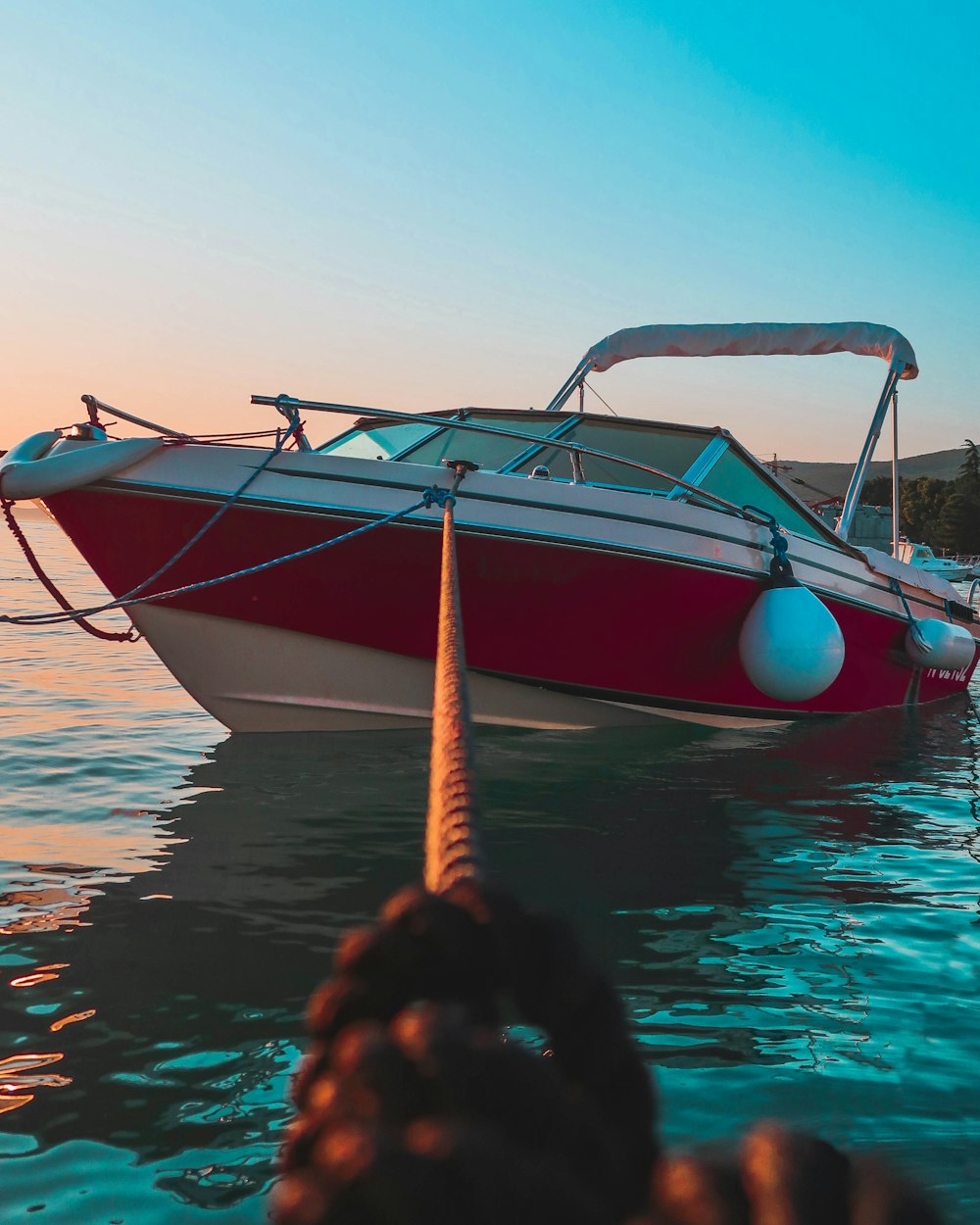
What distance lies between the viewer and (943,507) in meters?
106

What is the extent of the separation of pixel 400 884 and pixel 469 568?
2.88 metres

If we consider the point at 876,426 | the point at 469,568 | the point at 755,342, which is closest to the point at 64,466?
the point at 469,568

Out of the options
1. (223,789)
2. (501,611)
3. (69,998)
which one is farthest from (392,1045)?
(501,611)

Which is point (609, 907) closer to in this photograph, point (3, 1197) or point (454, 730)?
point (3, 1197)

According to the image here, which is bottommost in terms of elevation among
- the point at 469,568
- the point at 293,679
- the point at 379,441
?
the point at 293,679

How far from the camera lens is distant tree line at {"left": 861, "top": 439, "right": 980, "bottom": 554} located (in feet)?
330

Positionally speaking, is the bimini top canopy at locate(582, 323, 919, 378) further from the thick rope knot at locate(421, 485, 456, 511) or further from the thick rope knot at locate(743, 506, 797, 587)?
the thick rope knot at locate(421, 485, 456, 511)

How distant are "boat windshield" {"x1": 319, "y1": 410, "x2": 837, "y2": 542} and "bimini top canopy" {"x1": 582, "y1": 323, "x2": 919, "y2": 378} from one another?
96.0 inches

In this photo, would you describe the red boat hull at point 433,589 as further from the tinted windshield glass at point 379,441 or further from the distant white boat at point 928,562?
the distant white boat at point 928,562

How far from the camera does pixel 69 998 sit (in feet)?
11.0

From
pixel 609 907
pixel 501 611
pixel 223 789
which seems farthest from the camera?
pixel 501 611

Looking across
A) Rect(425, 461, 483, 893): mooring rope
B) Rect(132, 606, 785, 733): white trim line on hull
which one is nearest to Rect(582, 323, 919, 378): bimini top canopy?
Rect(132, 606, 785, 733): white trim line on hull

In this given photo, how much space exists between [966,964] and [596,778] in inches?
119

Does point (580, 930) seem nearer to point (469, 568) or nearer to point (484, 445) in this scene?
point (469, 568)
